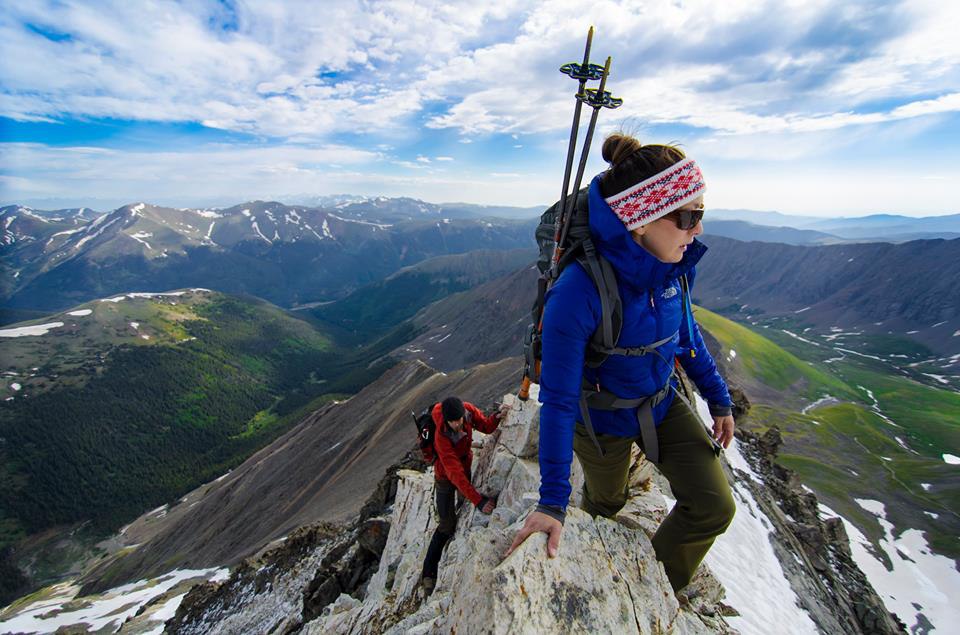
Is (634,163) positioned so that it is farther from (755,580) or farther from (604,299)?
(755,580)

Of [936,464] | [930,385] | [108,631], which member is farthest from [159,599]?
[930,385]

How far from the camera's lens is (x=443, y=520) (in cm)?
1175

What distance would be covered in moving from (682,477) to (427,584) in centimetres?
831

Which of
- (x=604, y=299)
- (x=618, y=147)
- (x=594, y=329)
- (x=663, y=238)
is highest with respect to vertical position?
(x=618, y=147)

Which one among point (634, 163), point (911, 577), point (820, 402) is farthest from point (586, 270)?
point (820, 402)

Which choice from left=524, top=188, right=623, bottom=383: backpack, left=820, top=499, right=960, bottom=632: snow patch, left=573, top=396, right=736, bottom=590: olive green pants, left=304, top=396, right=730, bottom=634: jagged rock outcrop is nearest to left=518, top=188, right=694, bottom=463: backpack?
left=524, top=188, right=623, bottom=383: backpack

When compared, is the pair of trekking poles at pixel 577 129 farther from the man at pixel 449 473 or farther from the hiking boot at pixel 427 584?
the hiking boot at pixel 427 584

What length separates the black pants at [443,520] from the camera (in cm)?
1146

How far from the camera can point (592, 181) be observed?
16.6 feet

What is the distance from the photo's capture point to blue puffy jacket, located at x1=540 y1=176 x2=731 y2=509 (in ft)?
14.2

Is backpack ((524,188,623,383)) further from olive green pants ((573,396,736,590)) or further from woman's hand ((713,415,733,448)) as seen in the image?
woman's hand ((713,415,733,448))

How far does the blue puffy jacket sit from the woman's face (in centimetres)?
13

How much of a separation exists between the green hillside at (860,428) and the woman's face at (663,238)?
48612 mm

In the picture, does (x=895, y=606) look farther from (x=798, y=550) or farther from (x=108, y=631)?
(x=108, y=631)
